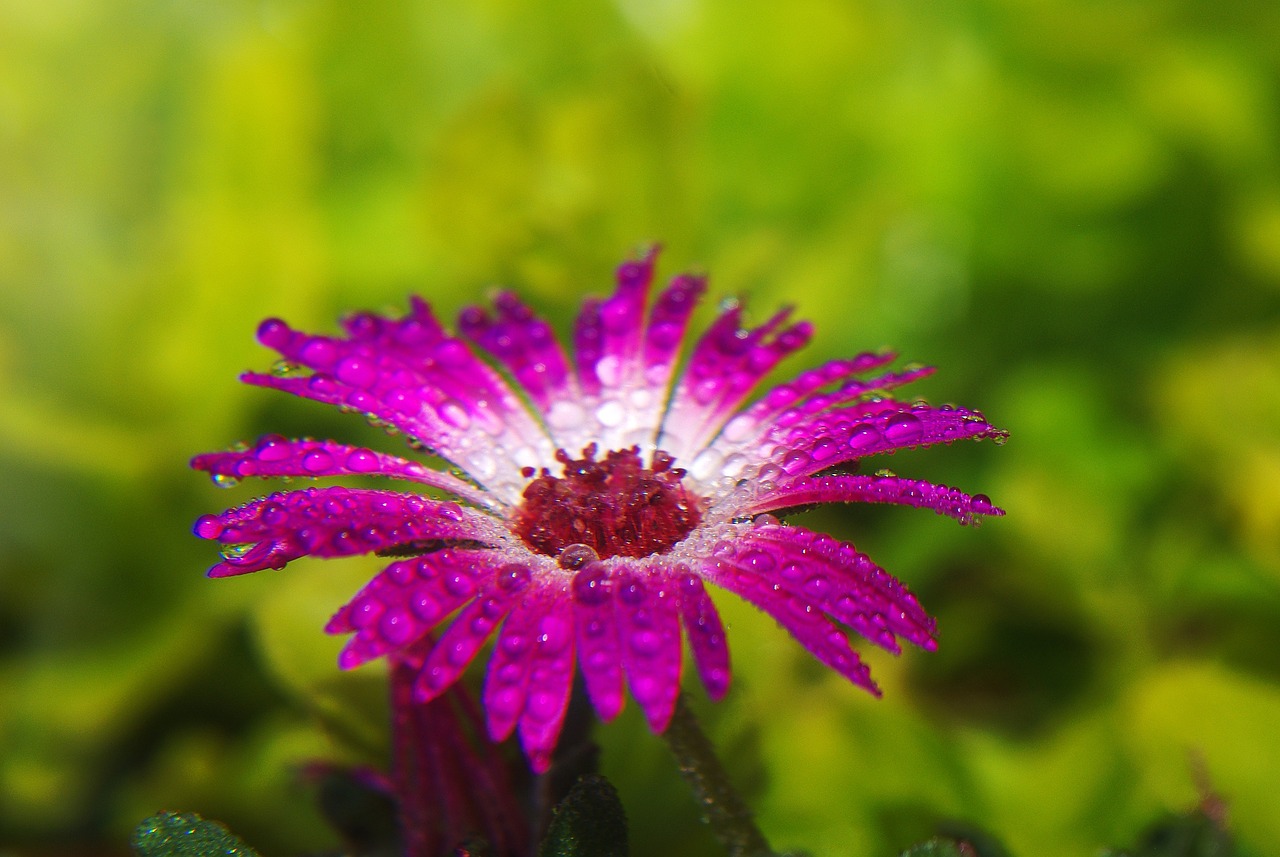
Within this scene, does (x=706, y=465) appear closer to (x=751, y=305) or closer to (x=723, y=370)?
(x=723, y=370)

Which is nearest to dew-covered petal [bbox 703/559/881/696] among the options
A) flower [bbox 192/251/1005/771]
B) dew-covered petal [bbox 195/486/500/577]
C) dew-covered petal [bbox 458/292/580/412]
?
flower [bbox 192/251/1005/771]

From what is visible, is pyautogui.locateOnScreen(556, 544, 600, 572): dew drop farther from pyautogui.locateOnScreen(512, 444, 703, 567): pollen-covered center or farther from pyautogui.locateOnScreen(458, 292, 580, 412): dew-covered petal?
pyautogui.locateOnScreen(458, 292, 580, 412): dew-covered petal

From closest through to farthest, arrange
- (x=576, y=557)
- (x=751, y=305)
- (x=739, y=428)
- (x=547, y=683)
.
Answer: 1. (x=547, y=683)
2. (x=576, y=557)
3. (x=739, y=428)
4. (x=751, y=305)

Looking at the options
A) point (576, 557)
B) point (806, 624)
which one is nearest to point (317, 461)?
point (576, 557)

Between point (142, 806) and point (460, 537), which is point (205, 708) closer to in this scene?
point (142, 806)

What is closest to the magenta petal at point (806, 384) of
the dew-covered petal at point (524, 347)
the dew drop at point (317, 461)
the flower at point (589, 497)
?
the flower at point (589, 497)

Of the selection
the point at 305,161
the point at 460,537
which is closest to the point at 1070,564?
the point at 460,537
